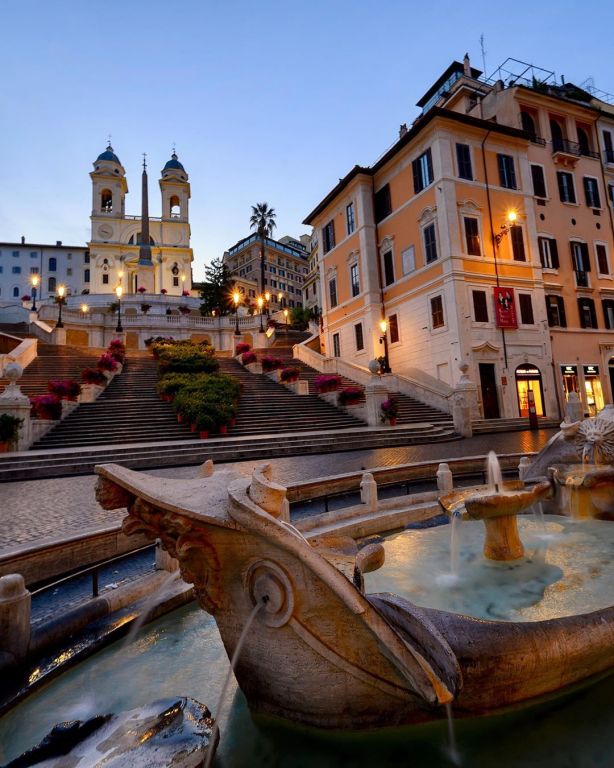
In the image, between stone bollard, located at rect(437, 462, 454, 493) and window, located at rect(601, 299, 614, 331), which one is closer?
stone bollard, located at rect(437, 462, 454, 493)

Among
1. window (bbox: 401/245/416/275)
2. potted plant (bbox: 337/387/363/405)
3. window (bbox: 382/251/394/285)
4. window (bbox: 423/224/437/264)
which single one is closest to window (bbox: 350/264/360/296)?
window (bbox: 382/251/394/285)

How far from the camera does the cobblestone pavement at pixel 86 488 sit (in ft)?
19.7

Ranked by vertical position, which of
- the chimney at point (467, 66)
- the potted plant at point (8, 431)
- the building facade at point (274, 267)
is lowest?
the potted plant at point (8, 431)

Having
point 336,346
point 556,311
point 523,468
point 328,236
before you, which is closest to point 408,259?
point 336,346

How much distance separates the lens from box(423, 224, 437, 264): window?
966 inches

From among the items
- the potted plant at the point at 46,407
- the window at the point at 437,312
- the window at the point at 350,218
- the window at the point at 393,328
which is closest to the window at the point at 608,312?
the window at the point at 437,312

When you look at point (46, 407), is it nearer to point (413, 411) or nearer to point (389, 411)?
point (389, 411)

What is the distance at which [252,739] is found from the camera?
2.31 metres

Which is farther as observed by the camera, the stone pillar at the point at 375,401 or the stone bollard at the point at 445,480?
the stone pillar at the point at 375,401

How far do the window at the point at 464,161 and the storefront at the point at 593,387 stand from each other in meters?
13.7

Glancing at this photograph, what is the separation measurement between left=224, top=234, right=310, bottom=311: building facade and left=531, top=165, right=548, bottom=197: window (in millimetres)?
59244

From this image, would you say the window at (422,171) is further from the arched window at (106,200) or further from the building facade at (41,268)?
the building facade at (41,268)

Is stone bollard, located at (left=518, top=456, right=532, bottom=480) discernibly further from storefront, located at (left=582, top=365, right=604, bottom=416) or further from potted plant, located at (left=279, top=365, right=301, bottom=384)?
storefront, located at (left=582, top=365, right=604, bottom=416)

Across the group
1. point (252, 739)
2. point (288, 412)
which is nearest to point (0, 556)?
point (252, 739)
